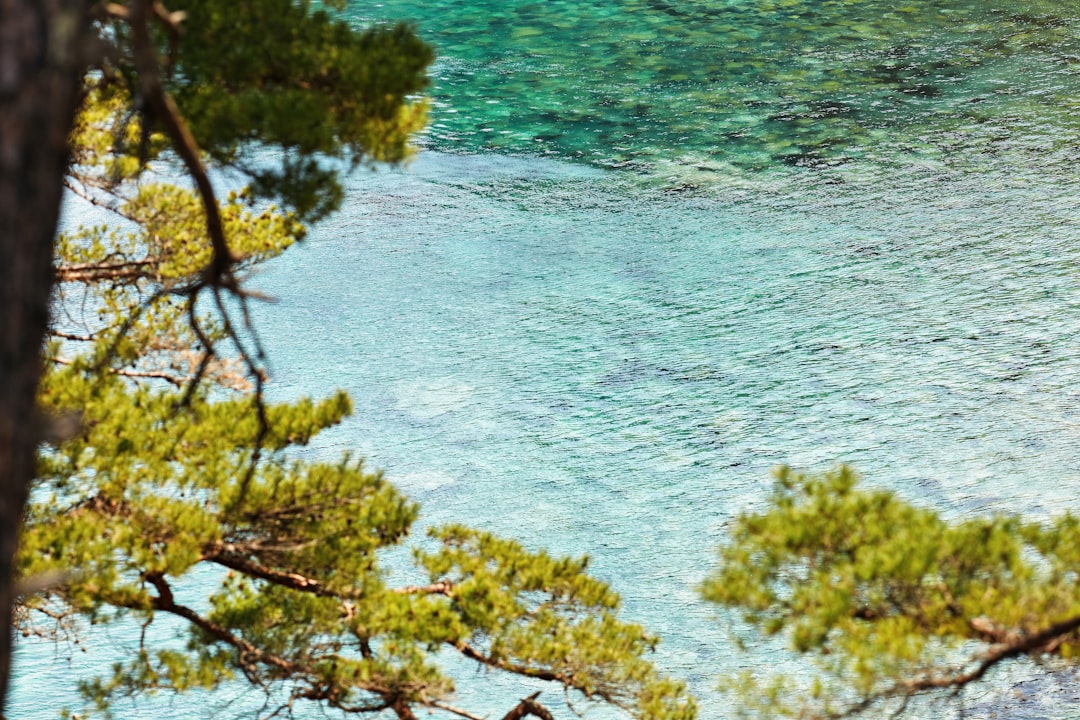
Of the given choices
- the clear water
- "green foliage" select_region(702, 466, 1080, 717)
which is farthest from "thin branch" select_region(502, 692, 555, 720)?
"green foliage" select_region(702, 466, 1080, 717)

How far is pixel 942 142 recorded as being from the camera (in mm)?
8484

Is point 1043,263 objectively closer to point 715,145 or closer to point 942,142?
point 942,142

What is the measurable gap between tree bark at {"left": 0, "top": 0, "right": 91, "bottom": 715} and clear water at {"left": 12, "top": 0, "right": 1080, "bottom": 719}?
9.31 feet

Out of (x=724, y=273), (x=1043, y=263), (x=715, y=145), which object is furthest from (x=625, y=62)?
(x=1043, y=263)

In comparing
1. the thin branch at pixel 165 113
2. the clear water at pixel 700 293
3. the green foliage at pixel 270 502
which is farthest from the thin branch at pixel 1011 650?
the clear water at pixel 700 293

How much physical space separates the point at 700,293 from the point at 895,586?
16.7 ft

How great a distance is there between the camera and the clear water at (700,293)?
205 inches

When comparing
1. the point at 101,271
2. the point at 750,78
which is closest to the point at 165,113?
the point at 101,271

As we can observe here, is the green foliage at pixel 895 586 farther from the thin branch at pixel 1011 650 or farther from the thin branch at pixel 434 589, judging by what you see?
the thin branch at pixel 434 589

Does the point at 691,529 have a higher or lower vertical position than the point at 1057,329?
lower

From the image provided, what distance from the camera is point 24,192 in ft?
3.63

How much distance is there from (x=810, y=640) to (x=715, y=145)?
728 centimetres

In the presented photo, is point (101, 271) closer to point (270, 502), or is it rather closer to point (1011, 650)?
point (270, 502)

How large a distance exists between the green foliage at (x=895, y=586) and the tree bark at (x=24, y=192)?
40.7 inches
